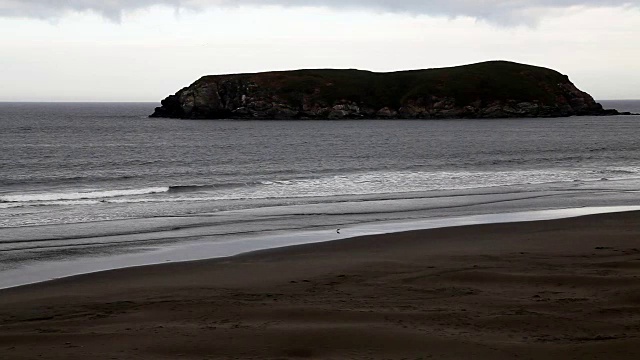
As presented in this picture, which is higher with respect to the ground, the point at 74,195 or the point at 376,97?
the point at 376,97

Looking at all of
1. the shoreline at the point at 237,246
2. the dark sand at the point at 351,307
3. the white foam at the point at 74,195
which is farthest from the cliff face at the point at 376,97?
the dark sand at the point at 351,307

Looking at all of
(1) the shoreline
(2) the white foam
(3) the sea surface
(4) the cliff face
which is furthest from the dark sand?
(4) the cliff face

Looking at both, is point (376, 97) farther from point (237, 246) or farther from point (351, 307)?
point (351, 307)

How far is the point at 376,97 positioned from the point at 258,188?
128179 millimetres

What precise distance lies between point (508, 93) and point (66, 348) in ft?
528

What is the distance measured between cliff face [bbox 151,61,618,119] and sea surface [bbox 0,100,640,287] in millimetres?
72798

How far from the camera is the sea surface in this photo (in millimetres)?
24078

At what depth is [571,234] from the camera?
21875mm

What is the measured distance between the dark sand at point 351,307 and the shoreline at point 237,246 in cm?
104

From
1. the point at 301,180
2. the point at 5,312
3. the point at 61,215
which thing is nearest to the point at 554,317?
the point at 5,312

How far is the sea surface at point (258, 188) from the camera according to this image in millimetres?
24078

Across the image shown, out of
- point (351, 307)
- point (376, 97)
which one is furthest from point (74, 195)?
point (376, 97)

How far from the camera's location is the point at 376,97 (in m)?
165

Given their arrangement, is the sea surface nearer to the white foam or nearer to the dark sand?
the white foam
